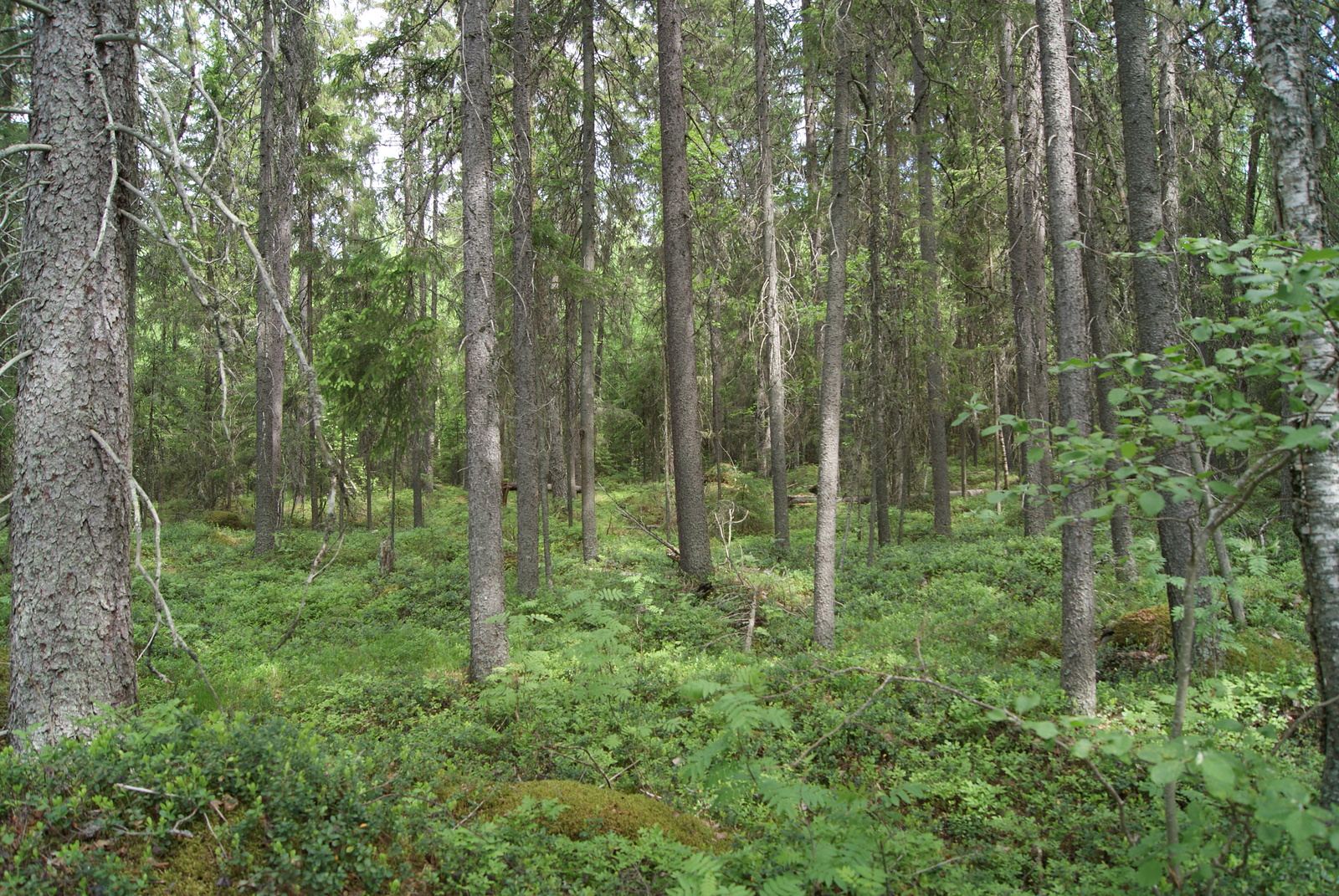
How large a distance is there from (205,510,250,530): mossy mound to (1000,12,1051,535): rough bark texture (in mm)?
20745

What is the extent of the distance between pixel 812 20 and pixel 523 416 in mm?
6884

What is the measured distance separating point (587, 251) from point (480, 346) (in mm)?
6668

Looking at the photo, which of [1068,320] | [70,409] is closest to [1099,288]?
[1068,320]

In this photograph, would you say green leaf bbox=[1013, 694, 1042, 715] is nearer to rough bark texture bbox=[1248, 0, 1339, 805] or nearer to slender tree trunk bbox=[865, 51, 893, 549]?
rough bark texture bbox=[1248, 0, 1339, 805]

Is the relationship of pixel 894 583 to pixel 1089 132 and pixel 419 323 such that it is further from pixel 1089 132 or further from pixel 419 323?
pixel 419 323

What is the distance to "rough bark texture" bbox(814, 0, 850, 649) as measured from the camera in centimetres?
799

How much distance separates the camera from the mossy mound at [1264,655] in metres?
6.40

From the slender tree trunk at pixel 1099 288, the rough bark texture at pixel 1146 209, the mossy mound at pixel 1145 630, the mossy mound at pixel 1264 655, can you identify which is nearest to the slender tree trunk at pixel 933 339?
the slender tree trunk at pixel 1099 288

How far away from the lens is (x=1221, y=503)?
2859mm

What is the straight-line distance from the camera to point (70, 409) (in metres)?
4.05

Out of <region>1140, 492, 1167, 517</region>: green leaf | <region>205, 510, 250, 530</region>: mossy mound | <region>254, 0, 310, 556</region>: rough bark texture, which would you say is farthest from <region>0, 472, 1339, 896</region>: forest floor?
<region>205, 510, 250, 530</region>: mossy mound

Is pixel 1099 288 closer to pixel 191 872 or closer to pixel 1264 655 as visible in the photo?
pixel 1264 655

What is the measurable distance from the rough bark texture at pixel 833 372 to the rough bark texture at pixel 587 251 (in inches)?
213

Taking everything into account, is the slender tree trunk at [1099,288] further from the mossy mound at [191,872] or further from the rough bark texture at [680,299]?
the mossy mound at [191,872]
